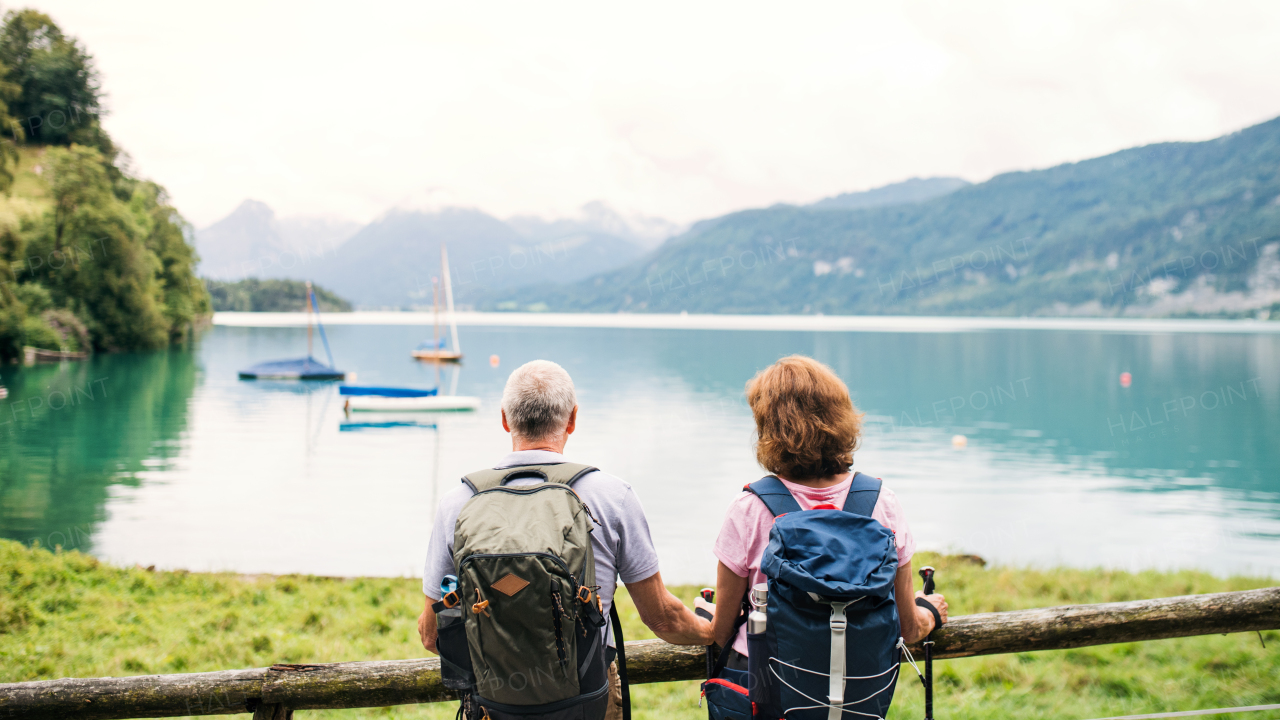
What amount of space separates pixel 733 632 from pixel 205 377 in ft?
167

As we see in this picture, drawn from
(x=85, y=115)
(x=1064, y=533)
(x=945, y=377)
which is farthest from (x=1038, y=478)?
(x=85, y=115)

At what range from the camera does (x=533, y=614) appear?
2.46 m

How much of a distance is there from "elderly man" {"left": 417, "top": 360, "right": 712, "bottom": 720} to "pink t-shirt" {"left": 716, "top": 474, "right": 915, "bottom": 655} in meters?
0.28

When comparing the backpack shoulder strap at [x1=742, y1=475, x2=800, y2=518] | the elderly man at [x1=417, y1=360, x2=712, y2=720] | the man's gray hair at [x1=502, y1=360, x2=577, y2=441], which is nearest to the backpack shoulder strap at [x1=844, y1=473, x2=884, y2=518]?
the backpack shoulder strap at [x1=742, y1=475, x2=800, y2=518]

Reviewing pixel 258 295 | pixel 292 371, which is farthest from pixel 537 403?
pixel 258 295

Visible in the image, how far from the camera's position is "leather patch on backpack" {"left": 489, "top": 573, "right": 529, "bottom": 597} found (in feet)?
7.94

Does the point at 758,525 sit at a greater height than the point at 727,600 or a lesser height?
greater

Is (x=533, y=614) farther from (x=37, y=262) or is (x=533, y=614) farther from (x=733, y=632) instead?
(x=37, y=262)

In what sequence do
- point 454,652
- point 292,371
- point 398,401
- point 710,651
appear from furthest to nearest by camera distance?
point 292,371 < point 398,401 < point 710,651 < point 454,652

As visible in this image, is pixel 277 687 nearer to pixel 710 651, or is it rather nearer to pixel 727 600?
pixel 710 651

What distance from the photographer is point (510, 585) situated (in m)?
2.43

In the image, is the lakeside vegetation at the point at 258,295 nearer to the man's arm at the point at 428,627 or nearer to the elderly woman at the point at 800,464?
the man's arm at the point at 428,627

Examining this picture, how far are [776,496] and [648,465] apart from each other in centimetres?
2011

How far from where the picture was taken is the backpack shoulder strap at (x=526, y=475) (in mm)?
2688
